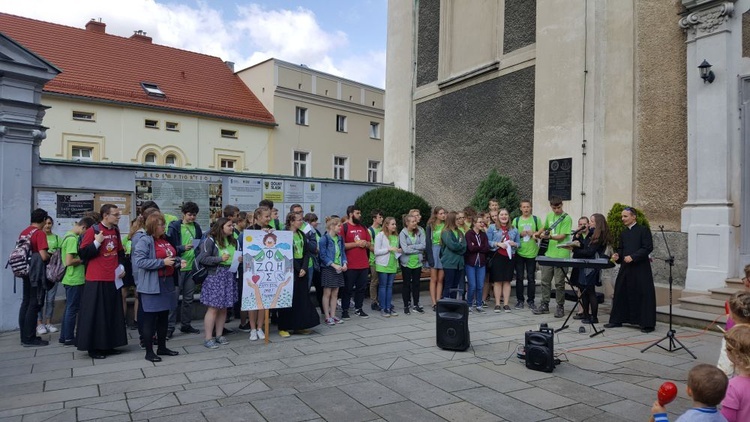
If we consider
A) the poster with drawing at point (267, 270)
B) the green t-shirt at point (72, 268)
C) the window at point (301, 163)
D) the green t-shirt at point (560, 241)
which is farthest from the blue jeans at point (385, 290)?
the window at point (301, 163)

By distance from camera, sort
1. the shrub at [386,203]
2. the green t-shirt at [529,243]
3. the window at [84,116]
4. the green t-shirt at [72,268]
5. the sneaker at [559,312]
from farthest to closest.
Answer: the window at [84,116] → the shrub at [386,203] → the green t-shirt at [529,243] → the sneaker at [559,312] → the green t-shirt at [72,268]

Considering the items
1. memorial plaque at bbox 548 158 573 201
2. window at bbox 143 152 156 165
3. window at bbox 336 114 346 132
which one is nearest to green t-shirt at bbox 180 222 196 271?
memorial plaque at bbox 548 158 573 201

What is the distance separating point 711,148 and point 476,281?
4.80 m

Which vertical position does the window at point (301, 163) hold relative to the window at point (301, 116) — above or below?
below

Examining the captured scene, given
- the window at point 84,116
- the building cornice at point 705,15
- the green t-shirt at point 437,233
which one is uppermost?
the window at point 84,116

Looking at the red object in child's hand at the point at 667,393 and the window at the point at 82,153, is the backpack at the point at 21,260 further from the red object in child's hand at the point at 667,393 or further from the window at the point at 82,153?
the window at the point at 82,153

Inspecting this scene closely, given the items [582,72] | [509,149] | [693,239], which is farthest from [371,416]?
[509,149]

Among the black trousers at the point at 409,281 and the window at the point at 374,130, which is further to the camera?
the window at the point at 374,130

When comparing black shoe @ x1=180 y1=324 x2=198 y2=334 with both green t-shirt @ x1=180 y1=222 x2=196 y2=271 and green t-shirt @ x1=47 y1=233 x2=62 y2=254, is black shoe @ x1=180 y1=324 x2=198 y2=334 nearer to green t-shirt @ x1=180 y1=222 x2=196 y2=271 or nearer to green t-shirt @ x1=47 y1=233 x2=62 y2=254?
green t-shirt @ x1=180 y1=222 x2=196 y2=271

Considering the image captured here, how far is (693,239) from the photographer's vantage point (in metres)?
9.80

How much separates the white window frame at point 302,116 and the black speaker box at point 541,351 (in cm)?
2962

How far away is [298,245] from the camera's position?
825 cm

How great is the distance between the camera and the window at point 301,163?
34.4 m

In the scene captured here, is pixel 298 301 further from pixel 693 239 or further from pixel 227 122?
pixel 227 122
